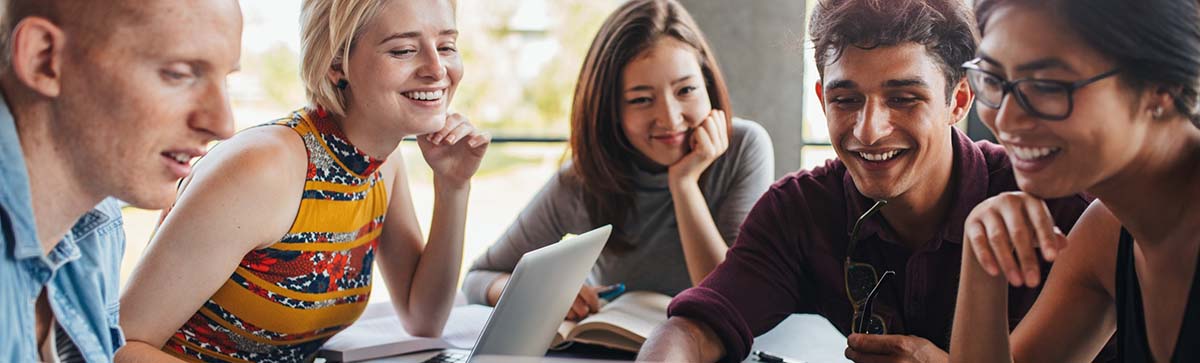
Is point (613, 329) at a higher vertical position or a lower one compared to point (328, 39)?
lower

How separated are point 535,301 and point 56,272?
2.02ft

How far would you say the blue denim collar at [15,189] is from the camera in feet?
3.54

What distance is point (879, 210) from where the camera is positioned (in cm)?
180

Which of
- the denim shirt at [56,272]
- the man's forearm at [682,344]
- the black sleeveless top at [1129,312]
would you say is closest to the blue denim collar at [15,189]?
the denim shirt at [56,272]

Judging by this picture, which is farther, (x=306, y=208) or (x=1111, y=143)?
(x=306, y=208)

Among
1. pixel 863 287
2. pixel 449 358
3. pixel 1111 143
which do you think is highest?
pixel 1111 143

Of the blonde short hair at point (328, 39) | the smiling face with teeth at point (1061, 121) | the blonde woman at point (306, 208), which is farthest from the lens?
the blonde short hair at point (328, 39)

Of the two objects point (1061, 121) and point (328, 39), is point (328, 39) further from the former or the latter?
point (1061, 121)

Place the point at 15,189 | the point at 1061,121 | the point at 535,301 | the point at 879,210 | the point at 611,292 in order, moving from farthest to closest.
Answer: the point at 611,292 → the point at 879,210 → the point at 535,301 → the point at 1061,121 → the point at 15,189

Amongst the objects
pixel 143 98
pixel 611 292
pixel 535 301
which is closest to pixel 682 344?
pixel 535 301

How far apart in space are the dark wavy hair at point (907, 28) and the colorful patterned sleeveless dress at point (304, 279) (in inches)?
32.8

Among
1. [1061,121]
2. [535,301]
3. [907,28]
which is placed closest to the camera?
[1061,121]

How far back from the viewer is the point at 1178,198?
1.27 m

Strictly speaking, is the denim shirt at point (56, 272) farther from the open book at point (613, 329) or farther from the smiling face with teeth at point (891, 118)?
the smiling face with teeth at point (891, 118)
